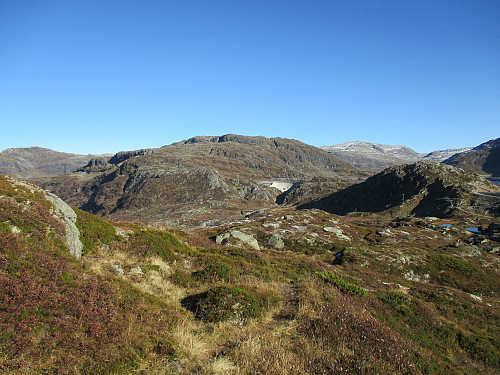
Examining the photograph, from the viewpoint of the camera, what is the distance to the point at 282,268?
20.5 metres

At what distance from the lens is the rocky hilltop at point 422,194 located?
279 feet

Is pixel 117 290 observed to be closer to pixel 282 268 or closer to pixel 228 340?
pixel 228 340

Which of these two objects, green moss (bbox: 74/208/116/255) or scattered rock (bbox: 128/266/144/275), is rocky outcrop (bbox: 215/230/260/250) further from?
scattered rock (bbox: 128/266/144/275)

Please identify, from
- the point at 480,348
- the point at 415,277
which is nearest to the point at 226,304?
the point at 480,348

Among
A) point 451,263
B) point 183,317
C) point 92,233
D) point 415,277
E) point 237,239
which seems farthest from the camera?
point 237,239

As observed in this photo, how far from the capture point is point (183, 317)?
31.1 ft

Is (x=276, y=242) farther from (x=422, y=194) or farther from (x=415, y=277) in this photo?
(x=422, y=194)

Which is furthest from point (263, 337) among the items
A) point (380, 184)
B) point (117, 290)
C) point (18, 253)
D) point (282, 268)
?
point (380, 184)

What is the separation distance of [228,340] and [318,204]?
150581 mm

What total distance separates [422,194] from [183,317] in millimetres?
122090

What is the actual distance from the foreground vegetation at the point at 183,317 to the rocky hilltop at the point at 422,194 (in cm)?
8155

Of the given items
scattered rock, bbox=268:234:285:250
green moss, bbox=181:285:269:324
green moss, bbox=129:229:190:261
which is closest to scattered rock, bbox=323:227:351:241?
scattered rock, bbox=268:234:285:250

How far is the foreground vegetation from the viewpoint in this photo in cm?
680

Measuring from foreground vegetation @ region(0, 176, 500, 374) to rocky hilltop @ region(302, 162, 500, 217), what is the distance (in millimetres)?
81552
